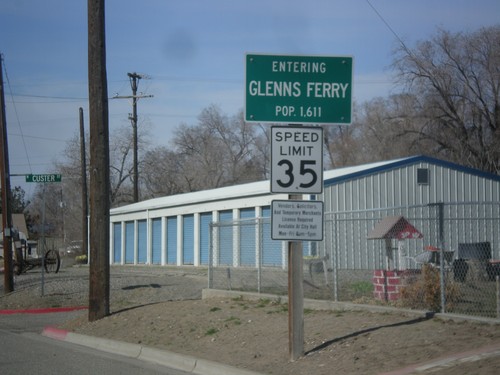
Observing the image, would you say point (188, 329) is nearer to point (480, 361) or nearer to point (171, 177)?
point (480, 361)

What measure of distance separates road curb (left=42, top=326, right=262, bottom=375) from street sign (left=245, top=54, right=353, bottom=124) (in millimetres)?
3453

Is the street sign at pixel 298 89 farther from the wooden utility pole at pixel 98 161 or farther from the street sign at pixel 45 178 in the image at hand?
the street sign at pixel 45 178

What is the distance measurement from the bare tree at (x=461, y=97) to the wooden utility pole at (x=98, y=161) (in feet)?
82.2

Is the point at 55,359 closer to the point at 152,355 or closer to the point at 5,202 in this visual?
the point at 152,355

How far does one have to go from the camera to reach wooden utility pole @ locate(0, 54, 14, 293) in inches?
865

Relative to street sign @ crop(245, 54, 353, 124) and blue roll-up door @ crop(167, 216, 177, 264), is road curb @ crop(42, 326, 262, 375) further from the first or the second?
blue roll-up door @ crop(167, 216, 177, 264)

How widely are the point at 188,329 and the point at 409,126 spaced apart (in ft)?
93.2

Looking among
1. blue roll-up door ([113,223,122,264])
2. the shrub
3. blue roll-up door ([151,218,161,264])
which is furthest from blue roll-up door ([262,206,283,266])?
blue roll-up door ([113,223,122,264])

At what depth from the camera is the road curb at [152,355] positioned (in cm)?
924

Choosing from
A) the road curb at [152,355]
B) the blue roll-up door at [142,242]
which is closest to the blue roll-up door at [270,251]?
the road curb at [152,355]

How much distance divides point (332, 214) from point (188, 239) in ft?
67.4

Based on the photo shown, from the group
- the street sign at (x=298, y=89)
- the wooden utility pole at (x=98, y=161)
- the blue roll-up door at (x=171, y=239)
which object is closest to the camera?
the street sign at (x=298, y=89)

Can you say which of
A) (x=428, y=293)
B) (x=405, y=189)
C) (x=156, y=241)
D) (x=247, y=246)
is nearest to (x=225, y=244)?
(x=247, y=246)

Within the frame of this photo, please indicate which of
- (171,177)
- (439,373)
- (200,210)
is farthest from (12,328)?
(171,177)
